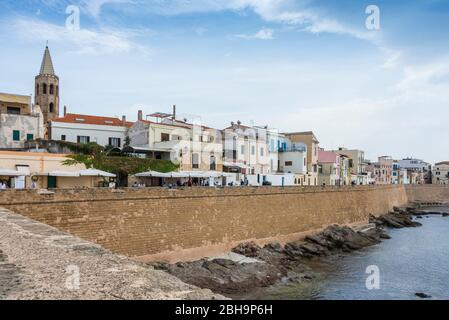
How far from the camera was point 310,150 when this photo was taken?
56.0 meters

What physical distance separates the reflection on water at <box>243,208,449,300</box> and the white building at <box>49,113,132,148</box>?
79.1 ft

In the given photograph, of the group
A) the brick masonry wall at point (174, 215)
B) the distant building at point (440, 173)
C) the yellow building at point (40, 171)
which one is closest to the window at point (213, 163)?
the brick masonry wall at point (174, 215)

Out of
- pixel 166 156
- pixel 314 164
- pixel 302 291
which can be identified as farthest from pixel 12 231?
pixel 314 164

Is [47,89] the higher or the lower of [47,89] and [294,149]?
the higher

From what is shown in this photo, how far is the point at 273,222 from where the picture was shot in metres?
31.3

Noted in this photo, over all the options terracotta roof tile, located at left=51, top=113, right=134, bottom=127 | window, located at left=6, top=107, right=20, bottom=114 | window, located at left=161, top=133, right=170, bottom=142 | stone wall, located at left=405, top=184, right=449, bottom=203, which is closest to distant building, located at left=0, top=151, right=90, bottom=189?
window, located at left=161, top=133, right=170, bottom=142

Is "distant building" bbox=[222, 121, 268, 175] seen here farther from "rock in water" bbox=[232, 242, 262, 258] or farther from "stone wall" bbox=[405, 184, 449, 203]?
"stone wall" bbox=[405, 184, 449, 203]

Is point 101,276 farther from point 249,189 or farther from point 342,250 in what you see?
point 342,250

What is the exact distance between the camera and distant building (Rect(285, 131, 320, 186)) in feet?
183

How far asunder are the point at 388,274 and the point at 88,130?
2926 centimetres

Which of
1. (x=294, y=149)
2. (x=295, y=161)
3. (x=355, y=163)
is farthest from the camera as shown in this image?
(x=355, y=163)

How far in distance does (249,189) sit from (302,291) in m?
9.78

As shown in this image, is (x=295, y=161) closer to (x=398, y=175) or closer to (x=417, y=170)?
(x=398, y=175)

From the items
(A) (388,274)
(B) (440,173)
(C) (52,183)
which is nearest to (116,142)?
(C) (52,183)
